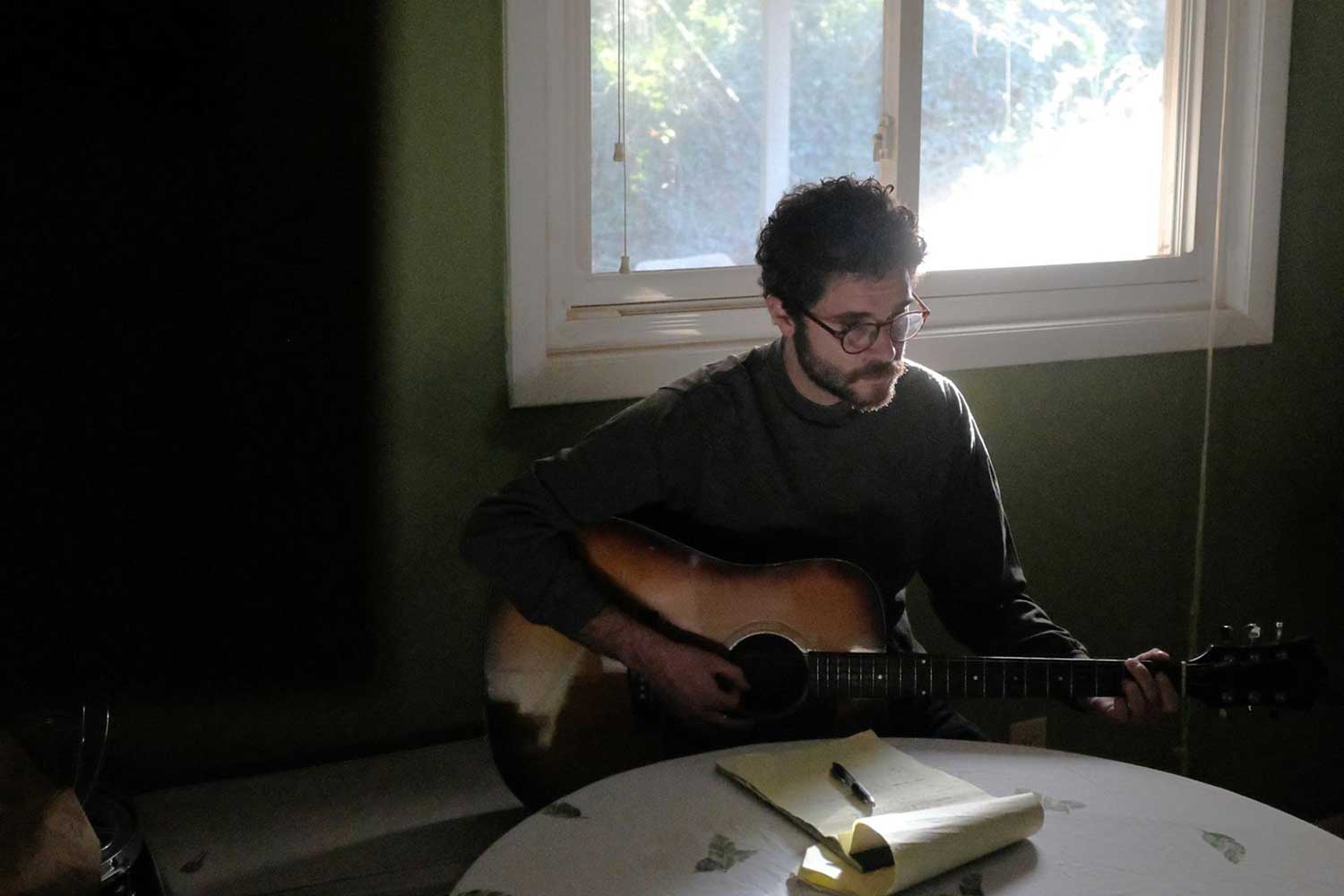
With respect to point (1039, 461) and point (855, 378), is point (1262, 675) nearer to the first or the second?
point (855, 378)

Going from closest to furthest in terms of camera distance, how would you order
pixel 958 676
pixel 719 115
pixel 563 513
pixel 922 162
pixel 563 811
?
pixel 563 811 → pixel 958 676 → pixel 563 513 → pixel 719 115 → pixel 922 162

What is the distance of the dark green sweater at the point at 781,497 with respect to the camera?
1.63m

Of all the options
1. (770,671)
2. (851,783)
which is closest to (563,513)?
(770,671)

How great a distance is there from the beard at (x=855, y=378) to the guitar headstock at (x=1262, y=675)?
1.63ft

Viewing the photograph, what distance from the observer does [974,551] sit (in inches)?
71.6

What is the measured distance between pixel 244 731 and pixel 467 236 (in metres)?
0.74

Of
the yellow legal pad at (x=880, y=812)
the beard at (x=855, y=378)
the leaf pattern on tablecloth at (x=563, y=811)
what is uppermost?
the beard at (x=855, y=378)

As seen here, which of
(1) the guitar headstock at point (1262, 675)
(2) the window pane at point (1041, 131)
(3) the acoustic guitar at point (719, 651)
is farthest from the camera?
(2) the window pane at point (1041, 131)

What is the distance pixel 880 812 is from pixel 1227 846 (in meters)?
0.30

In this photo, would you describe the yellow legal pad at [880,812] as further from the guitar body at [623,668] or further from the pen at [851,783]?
the guitar body at [623,668]

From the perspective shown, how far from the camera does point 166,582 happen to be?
171 centimetres

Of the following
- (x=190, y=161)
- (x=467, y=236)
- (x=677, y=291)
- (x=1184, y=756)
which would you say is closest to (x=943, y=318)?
(x=677, y=291)

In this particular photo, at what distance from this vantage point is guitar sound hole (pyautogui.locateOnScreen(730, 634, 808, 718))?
1.55 meters

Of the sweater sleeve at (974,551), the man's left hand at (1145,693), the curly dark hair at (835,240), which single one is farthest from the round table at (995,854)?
the curly dark hair at (835,240)
